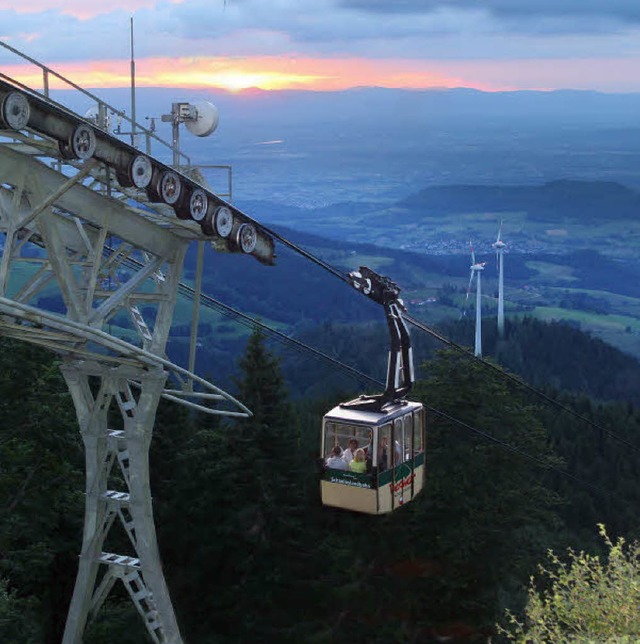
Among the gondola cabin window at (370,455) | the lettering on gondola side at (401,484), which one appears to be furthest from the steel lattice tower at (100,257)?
the lettering on gondola side at (401,484)

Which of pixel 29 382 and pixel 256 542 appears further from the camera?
pixel 256 542

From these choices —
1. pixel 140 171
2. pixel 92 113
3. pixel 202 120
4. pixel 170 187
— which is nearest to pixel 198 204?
pixel 170 187

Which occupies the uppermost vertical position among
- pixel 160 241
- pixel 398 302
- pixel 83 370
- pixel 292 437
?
A: pixel 160 241

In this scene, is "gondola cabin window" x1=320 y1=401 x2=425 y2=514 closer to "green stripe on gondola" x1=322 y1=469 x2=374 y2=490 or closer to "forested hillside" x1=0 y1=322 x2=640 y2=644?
"green stripe on gondola" x1=322 y1=469 x2=374 y2=490

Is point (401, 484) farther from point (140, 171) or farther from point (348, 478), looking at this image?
point (140, 171)

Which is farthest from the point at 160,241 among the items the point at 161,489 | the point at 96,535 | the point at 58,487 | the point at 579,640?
the point at 161,489

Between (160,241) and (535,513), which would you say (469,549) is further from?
(160,241)

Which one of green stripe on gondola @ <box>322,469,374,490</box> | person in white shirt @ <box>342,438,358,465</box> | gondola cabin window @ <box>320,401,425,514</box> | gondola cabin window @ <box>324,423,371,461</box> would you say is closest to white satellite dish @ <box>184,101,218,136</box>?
gondola cabin window @ <box>320,401,425,514</box>
